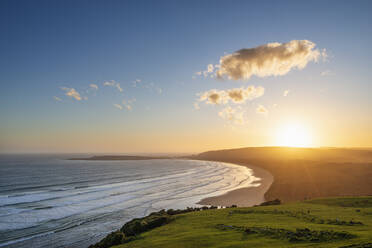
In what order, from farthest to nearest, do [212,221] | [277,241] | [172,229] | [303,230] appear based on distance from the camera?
[212,221], [172,229], [303,230], [277,241]

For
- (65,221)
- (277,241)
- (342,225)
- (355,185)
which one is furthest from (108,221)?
(355,185)

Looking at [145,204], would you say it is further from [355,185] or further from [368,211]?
[355,185]

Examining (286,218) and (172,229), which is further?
(286,218)

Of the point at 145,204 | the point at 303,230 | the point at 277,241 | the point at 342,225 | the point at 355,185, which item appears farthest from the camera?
the point at 355,185

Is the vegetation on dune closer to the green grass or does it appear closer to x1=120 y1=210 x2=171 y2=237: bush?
the green grass

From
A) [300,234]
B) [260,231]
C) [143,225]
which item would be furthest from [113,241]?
[300,234]

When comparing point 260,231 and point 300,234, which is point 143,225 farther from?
point 300,234

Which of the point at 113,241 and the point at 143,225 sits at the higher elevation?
the point at 143,225

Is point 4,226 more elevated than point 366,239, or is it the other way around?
point 366,239
